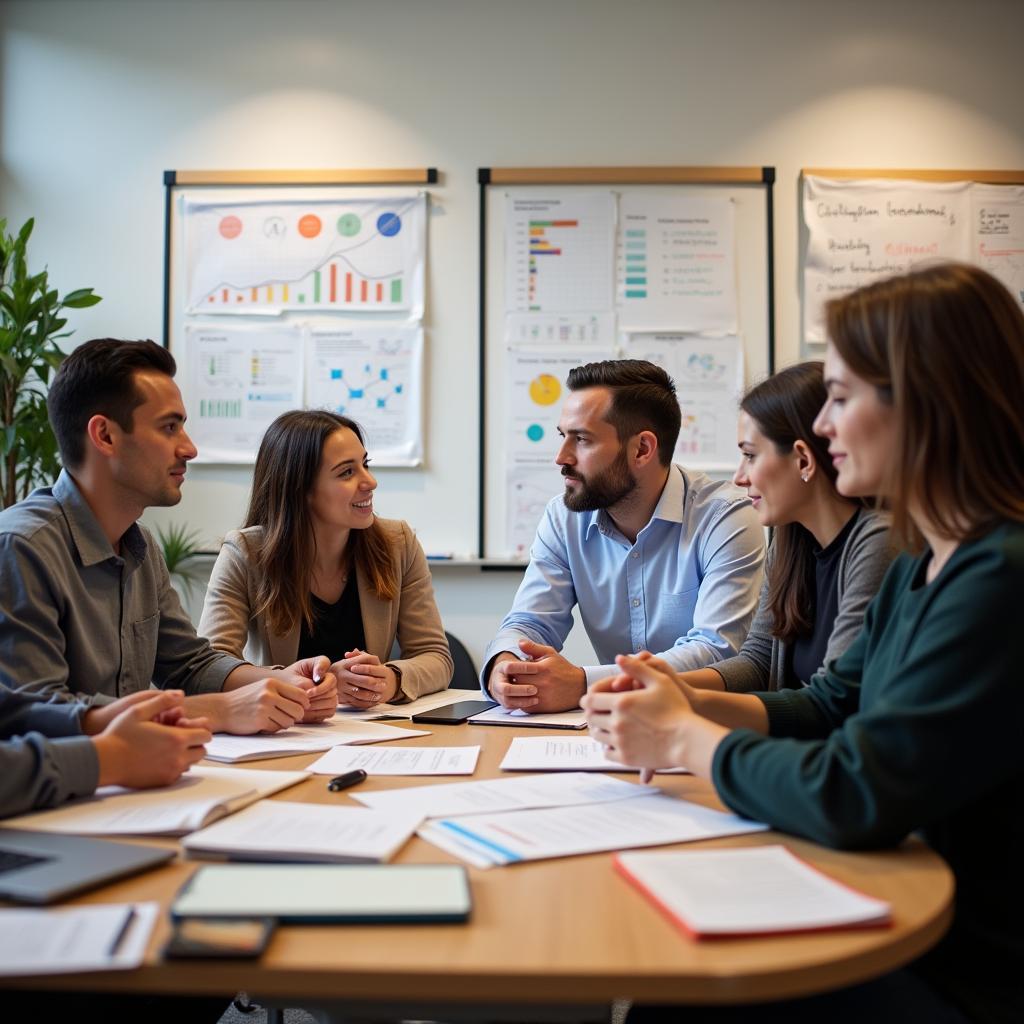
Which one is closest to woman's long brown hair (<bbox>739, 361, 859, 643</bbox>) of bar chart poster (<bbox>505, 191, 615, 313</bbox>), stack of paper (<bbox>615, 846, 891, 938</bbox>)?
stack of paper (<bbox>615, 846, 891, 938</bbox>)

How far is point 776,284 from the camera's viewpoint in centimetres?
367

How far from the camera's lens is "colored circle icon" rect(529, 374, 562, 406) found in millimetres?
3686

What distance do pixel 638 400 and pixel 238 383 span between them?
6.13 feet

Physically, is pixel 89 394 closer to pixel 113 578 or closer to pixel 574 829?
pixel 113 578

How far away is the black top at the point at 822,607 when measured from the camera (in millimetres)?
1780

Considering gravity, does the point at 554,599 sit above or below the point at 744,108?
below

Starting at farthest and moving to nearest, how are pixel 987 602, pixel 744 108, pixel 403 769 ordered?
pixel 744 108, pixel 403 769, pixel 987 602

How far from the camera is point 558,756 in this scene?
1.49 metres

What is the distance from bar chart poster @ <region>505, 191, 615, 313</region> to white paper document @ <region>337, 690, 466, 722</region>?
6.37 ft

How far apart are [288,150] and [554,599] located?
2.27 metres

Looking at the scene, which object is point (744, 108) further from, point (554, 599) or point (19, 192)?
point (19, 192)

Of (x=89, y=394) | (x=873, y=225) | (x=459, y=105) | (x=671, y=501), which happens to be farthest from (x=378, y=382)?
(x=873, y=225)

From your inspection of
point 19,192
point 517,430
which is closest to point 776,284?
point 517,430

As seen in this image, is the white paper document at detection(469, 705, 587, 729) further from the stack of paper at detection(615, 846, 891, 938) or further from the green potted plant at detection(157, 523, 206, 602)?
the green potted plant at detection(157, 523, 206, 602)
